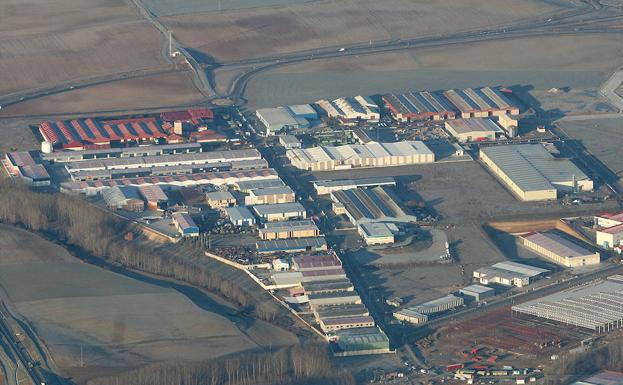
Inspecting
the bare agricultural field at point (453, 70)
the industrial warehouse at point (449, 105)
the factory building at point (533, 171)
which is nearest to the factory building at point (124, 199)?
the bare agricultural field at point (453, 70)

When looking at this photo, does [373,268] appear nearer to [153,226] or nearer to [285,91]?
[153,226]

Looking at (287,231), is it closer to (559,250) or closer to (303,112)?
(559,250)

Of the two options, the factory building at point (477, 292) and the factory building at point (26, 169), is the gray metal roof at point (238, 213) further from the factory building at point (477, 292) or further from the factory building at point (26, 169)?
the factory building at point (477, 292)

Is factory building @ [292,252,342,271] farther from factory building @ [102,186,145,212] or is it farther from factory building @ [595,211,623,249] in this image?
factory building @ [595,211,623,249]

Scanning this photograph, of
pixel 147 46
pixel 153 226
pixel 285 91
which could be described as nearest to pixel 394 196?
pixel 153 226

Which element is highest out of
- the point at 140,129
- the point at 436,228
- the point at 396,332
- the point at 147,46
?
the point at 147,46

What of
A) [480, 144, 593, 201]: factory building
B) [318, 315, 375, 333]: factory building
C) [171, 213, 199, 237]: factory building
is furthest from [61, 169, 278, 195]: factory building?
[318, 315, 375, 333]: factory building

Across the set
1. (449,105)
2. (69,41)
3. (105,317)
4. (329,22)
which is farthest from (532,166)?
(69,41)
